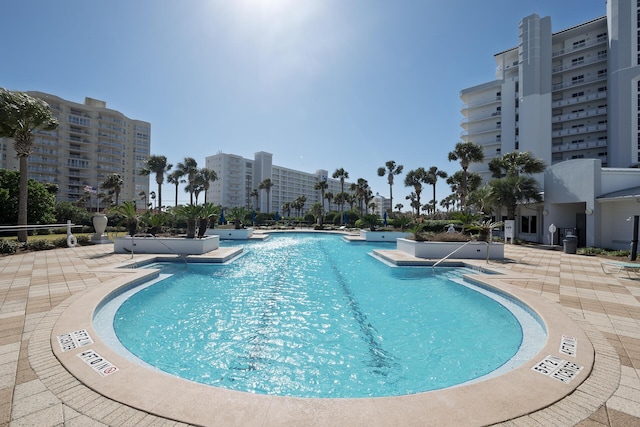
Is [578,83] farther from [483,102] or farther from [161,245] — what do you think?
[161,245]

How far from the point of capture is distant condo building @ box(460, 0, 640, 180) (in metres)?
33.9

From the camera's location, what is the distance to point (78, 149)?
66375 millimetres

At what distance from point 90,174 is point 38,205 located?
185 ft

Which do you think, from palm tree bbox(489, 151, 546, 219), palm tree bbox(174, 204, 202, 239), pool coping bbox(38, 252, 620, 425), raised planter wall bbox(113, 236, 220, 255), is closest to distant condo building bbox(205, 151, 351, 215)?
palm tree bbox(489, 151, 546, 219)

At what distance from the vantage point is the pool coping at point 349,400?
2.45 meters

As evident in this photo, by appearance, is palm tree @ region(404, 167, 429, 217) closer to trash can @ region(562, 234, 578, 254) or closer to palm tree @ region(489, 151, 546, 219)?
palm tree @ region(489, 151, 546, 219)

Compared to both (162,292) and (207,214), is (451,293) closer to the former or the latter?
(162,292)

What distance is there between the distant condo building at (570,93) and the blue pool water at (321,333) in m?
43.3

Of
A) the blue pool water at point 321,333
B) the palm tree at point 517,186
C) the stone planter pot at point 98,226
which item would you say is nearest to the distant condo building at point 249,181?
the palm tree at point 517,186

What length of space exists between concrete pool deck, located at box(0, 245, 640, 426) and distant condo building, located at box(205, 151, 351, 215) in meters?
92.2

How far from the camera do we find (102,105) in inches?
2857

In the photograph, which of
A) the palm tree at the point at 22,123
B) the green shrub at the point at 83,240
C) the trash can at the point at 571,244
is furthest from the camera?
the green shrub at the point at 83,240

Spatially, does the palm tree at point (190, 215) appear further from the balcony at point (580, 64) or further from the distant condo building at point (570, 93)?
the balcony at point (580, 64)

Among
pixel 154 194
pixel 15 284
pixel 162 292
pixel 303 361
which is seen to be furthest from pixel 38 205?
pixel 154 194
